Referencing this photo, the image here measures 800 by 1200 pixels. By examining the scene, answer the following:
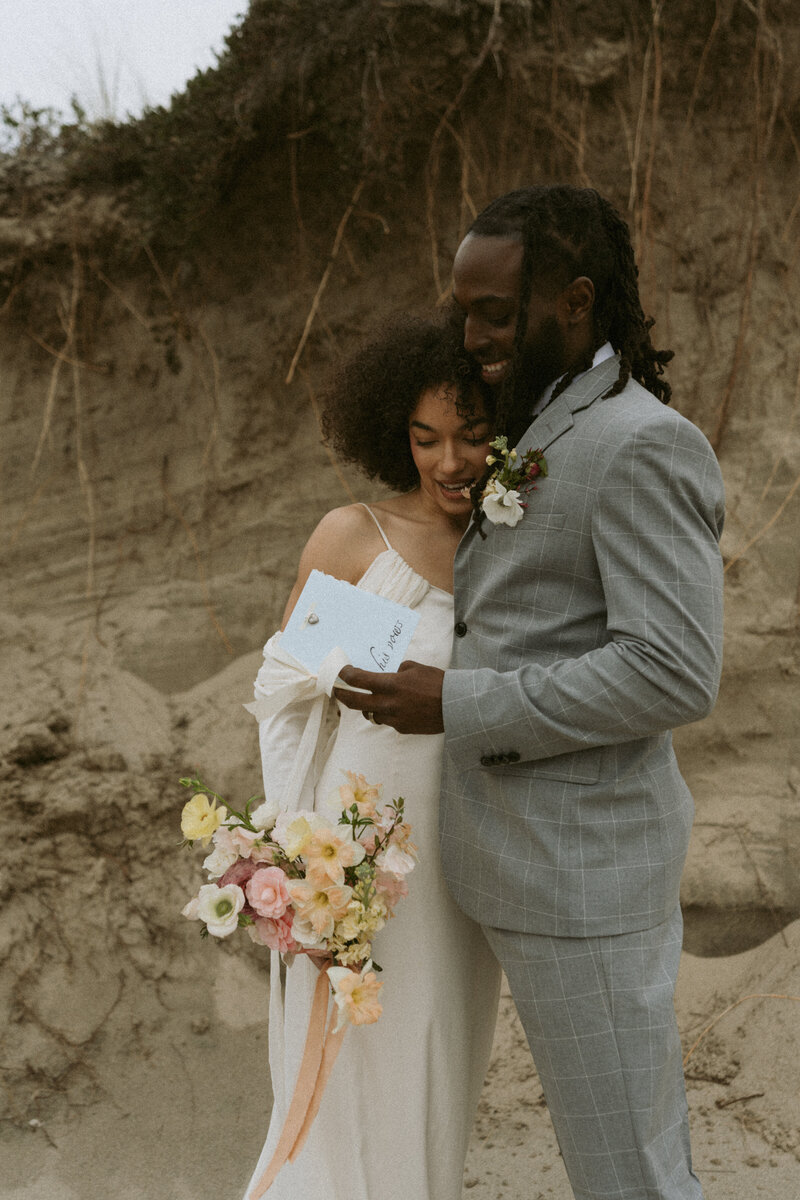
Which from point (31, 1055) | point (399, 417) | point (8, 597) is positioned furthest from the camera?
point (8, 597)

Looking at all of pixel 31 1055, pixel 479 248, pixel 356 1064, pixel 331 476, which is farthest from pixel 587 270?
pixel 31 1055

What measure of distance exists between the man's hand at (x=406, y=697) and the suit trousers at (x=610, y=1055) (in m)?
0.44

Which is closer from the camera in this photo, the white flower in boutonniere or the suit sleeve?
the suit sleeve

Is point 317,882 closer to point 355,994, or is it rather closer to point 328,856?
point 328,856

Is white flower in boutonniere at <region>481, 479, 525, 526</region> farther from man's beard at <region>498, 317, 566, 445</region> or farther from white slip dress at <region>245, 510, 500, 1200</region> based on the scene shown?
white slip dress at <region>245, 510, 500, 1200</region>

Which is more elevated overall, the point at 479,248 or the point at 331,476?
the point at 479,248

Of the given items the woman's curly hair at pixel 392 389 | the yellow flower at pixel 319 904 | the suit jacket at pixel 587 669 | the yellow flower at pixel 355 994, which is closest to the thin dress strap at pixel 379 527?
the woman's curly hair at pixel 392 389

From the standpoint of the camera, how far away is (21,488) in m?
4.36

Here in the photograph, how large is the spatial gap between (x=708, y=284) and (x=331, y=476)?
5.78ft

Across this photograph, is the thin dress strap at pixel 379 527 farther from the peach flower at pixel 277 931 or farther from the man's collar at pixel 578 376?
the peach flower at pixel 277 931

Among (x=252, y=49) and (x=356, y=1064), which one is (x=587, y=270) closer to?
(x=356, y=1064)

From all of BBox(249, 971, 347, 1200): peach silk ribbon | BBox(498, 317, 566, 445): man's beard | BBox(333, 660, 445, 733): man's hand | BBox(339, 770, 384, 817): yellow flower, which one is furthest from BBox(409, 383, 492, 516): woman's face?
BBox(249, 971, 347, 1200): peach silk ribbon

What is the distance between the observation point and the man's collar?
Answer: 1.81 metres

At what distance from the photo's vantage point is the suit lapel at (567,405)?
5.74 feet
